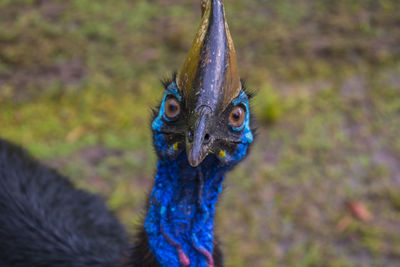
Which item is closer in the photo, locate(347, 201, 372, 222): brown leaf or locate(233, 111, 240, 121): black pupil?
locate(233, 111, 240, 121): black pupil

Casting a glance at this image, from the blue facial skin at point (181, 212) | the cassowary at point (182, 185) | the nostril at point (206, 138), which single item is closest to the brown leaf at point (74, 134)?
the cassowary at point (182, 185)

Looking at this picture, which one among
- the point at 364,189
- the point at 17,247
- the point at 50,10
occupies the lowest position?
the point at 17,247

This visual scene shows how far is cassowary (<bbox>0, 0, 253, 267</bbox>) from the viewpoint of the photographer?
4.72ft

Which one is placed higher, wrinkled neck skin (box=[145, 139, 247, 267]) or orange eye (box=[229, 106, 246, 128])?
orange eye (box=[229, 106, 246, 128])

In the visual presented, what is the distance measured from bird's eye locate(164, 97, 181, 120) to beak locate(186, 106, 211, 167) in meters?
0.11

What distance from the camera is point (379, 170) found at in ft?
11.9

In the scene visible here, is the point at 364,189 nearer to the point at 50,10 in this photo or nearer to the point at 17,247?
the point at 17,247

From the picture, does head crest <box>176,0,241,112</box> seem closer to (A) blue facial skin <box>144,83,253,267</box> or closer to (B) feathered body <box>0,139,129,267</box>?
(A) blue facial skin <box>144,83,253,267</box>

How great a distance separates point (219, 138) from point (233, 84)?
16 cm

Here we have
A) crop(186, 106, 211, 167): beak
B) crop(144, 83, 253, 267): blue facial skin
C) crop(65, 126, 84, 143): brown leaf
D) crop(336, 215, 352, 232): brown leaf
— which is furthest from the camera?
crop(65, 126, 84, 143): brown leaf

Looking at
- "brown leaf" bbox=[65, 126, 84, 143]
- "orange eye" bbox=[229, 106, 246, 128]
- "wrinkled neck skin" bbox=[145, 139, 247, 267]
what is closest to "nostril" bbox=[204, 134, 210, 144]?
"orange eye" bbox=[229, 106, 246, 128]

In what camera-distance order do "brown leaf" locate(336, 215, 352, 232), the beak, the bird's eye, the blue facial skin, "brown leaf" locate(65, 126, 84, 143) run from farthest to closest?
"brown leaf" locate(65, 126, 84, 143) → "brown leaf" locate(336, 215, 352, 232) → the blue facial skin → the bird's eye → the beak

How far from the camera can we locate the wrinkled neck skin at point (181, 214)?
65.2 inches

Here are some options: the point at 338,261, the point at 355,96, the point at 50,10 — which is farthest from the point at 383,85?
the point at 50,10
